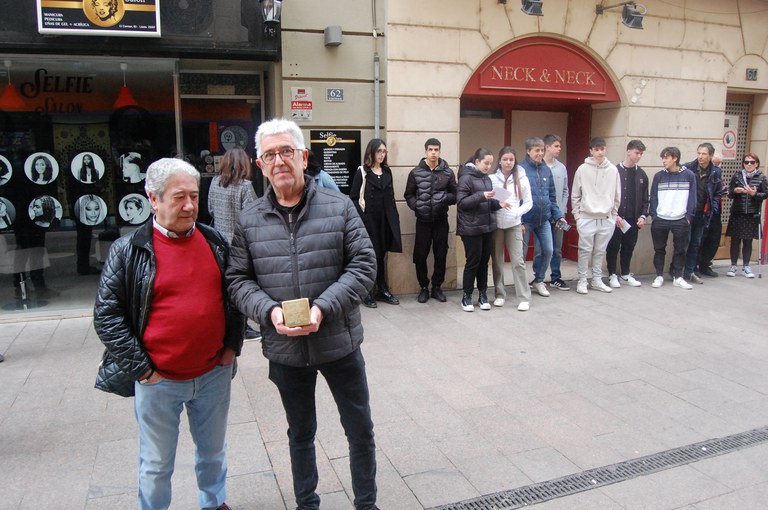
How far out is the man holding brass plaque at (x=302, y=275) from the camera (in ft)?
9.00

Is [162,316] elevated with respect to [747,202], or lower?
lower

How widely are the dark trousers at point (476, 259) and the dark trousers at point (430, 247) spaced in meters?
0.30

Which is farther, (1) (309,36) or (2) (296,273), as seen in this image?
(1) (309,36)

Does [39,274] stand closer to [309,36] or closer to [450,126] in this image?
[309,36]

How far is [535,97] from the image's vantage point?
344 inches

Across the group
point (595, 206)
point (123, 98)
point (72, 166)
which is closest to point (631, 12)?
point (595, 206)

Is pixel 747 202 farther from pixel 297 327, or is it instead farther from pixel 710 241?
pixel 297 327

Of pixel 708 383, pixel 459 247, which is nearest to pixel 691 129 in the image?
pixel 459 247

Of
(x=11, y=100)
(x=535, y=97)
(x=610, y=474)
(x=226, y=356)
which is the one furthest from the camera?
(x=535, y=97)

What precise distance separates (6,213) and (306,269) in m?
5.77

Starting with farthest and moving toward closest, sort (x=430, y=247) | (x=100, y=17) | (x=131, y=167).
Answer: (x=430, y=247)
(x=131, y=167)
(x=100, y=17)

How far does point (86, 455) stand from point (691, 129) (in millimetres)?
9478

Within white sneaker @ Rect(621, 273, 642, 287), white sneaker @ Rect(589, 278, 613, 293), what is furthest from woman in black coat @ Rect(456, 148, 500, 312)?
white sneaker @ Rect(621, 273, 642, 287)

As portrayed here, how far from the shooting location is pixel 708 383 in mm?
5102
